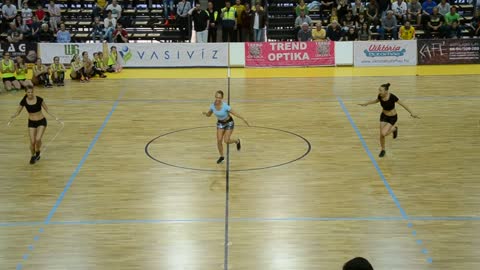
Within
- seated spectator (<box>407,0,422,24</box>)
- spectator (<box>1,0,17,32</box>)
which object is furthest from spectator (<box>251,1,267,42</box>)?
spectator (<box>1,0,17,32</box>)

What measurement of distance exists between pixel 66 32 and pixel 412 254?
2242 centimetres

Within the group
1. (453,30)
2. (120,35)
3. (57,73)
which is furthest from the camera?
(453,30)

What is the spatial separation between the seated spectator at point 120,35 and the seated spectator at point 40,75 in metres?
5.22

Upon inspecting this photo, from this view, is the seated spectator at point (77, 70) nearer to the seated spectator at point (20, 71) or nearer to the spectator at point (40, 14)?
the seated spectator at point (20, 71)

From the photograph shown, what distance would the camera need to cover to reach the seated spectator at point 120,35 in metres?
28.9

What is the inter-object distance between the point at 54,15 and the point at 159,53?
616 centimetres

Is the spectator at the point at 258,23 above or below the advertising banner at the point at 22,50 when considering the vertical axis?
above

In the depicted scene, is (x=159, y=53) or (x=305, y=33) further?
(x=305, y=33)

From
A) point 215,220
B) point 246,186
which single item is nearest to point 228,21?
point 246,186

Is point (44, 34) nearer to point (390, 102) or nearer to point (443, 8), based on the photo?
point (443, 8)

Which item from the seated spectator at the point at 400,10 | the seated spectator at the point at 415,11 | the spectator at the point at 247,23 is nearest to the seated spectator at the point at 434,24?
the seated spectator at the point at 415,11

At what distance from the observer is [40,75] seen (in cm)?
2442

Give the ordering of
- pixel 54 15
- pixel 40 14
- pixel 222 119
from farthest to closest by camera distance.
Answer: pixel 54 15
pixel 40 14
pixel 222 119

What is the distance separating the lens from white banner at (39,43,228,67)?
27750 mm
